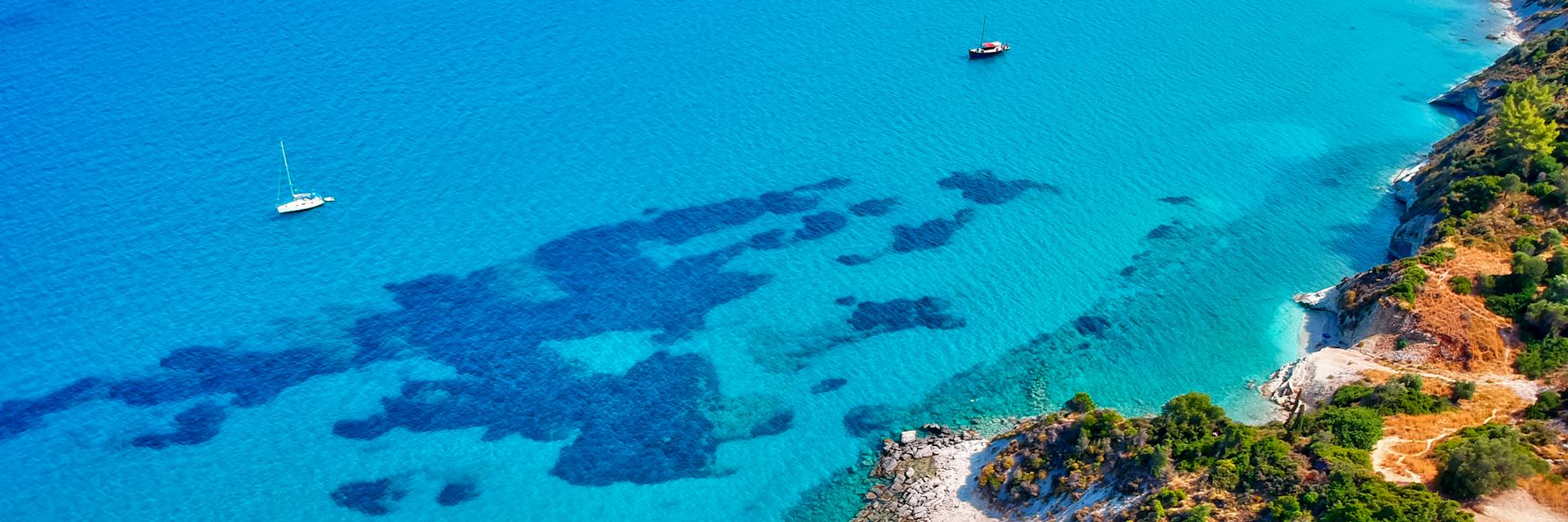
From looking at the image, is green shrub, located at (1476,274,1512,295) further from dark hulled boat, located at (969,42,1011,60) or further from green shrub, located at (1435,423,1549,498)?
dark hulled boat, located at (969,42,1011,60)

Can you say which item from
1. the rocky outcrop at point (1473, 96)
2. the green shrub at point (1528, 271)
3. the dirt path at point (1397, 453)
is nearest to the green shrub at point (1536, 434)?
the dirt path at point (1397, 453)

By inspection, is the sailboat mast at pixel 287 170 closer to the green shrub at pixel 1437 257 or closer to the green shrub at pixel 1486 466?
the green shrub at pixel 1486 466

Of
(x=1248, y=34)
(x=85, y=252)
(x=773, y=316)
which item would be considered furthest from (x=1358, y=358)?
(x=85, y=252)


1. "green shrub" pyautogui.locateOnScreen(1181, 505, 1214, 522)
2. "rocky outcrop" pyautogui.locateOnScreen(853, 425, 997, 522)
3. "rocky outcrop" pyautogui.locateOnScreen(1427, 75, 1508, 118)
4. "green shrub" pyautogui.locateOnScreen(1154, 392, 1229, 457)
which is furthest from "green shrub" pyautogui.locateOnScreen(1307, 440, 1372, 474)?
"rocky outcrop" pyautogui.locateOnScreen(1427, 75, 1508, 118)

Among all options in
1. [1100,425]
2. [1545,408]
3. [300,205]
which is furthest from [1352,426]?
[300,205]

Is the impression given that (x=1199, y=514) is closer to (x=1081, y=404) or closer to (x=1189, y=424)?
(x=1189, y=424)

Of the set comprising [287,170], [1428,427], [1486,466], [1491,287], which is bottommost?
[1428,427]
